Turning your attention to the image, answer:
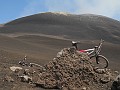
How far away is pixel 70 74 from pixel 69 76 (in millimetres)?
82

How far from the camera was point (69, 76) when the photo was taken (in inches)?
453

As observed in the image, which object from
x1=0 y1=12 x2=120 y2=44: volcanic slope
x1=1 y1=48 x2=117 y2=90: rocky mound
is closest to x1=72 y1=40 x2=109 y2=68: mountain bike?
x1=1 y1=48 x2=117 y2=90: rocky mound

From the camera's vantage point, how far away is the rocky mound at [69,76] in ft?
37.5

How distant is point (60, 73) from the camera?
1152cm

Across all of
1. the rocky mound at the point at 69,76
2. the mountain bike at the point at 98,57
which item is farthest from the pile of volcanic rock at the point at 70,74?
the mountain bike at the point at 98,57

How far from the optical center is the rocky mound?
11.4m

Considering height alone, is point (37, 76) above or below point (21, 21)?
below

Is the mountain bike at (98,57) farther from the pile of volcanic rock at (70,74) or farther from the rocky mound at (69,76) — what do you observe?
the pile of volcanic rock at (70,74)

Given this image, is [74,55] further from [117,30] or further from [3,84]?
[117,30]

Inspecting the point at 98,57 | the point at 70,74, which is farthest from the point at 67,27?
the point at 70,74

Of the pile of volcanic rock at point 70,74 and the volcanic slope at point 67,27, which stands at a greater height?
the volcanic slope at point 67,27

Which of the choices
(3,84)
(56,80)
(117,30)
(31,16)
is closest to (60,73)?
(56,80)

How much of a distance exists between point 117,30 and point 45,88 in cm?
7575

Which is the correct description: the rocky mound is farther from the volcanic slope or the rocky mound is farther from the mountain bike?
the volcanic slope
